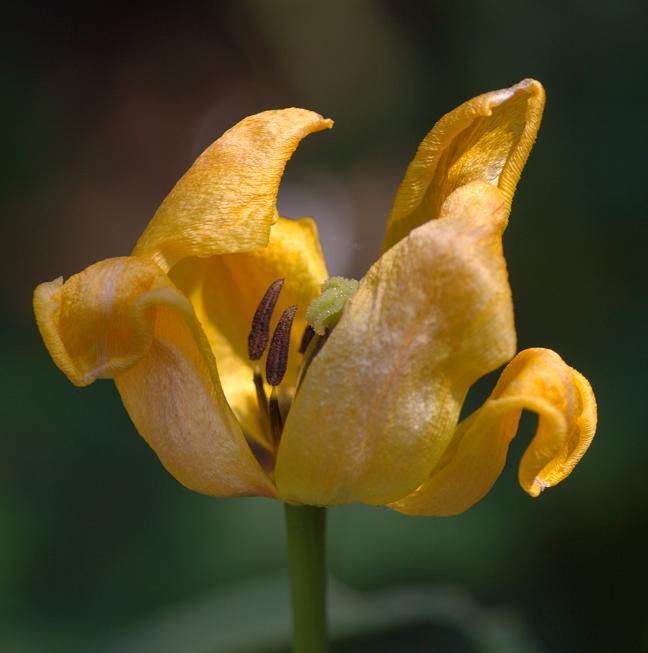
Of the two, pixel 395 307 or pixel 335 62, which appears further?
pixel 335 62

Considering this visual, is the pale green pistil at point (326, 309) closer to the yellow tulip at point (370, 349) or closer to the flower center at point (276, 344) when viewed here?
the flower center at point (276, 344)

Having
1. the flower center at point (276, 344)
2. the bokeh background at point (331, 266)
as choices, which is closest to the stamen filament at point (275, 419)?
the flower center at point (276, 344)

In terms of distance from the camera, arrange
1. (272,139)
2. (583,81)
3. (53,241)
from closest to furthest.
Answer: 1. (272,139)
2. (583,81)
3. (53,241)

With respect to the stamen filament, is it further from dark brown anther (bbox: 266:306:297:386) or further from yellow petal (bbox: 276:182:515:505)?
yellow petal (bbox: 276:182:515:505)

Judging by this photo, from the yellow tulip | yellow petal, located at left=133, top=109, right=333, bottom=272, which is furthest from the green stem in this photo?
yellow petal, located at left=133, top=109, right=333, bottom=272

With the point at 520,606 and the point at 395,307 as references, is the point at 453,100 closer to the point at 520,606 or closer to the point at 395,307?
the point at 520,606

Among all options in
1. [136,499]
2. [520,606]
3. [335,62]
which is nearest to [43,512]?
[136,499]

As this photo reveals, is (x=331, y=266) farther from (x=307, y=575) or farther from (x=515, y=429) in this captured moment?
(x=515, y=429)
